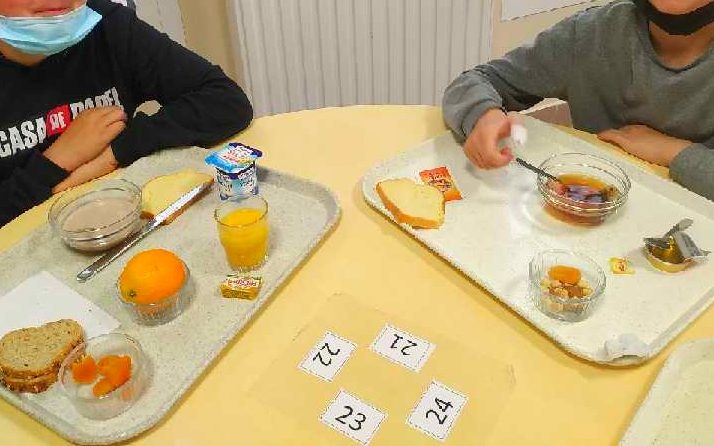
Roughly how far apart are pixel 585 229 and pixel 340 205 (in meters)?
0.41

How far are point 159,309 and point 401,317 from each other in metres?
0.34

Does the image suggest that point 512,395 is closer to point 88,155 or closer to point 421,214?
point 421,214

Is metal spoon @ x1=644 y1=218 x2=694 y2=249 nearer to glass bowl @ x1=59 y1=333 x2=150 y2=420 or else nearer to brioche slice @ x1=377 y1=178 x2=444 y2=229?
brioche slice @ x1=377 y1=178 x2=444 y2=229

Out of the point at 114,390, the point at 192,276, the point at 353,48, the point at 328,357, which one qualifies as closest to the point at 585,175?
the point at 328,357

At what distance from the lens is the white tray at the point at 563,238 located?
2.75 ft

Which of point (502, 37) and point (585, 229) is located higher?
point (585, 229)

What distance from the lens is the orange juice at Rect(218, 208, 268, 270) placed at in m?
0.93

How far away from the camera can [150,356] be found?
0.83 meters

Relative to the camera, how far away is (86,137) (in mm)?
1233

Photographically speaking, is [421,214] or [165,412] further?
[421,214]

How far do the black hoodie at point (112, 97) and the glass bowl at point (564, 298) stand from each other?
27.6 inches

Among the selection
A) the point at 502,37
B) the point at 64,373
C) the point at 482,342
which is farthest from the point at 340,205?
the point at 502,37

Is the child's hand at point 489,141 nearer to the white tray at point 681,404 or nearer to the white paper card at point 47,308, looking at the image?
the white tray at point 681,404

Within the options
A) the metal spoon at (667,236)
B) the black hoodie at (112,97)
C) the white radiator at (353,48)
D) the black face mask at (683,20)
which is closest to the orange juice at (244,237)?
the black hoodie at (112,97)
